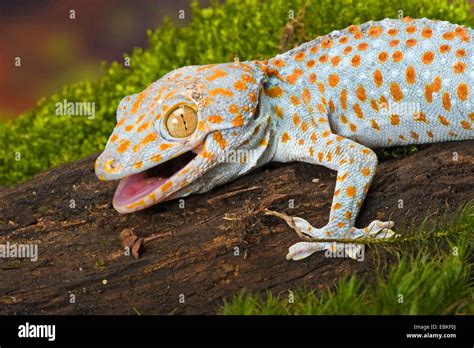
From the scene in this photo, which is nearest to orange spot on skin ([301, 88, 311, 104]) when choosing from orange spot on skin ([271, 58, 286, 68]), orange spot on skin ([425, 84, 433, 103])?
orange spot on skin ([271, 58, 286, 68])

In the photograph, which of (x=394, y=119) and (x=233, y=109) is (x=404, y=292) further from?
(x=233, y=109)

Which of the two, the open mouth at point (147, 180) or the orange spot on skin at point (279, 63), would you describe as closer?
the open mouth at point (147, 180)

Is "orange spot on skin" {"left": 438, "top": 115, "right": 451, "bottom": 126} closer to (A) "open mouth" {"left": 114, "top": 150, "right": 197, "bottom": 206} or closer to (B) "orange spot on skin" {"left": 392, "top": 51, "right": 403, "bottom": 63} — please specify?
(B) "orange spot on skin" {"left": 392, "top": 51, "right": 403, "bottom": 63}

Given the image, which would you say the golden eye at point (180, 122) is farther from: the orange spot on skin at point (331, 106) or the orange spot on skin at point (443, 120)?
the orange spot on skin at point (443, 120)

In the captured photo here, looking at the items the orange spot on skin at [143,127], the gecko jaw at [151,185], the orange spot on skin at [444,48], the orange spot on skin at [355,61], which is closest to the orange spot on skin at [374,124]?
the orange spot on skin at [355,61]

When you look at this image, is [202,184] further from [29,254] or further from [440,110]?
[440,110]

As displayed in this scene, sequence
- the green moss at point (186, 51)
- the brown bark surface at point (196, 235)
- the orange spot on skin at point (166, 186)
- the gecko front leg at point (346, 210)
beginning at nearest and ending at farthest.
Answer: the brown bark surface at point (196, 235)
the gecko front leg at point (346, 210)
the orange spot on skin at point (166, 186)
the green moss at point (186, 51)

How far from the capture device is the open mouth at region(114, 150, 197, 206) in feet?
14.0

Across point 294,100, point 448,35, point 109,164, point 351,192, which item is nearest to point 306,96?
point 294,100

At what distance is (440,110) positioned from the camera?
4625 mm

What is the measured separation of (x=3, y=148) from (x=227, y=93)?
2.98m

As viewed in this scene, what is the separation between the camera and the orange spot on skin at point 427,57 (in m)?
4.59

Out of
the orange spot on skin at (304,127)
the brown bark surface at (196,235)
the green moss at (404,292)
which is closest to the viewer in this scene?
the green moss at (404,292)

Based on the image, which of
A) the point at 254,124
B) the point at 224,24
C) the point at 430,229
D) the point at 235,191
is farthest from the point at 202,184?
the point at 224,24
